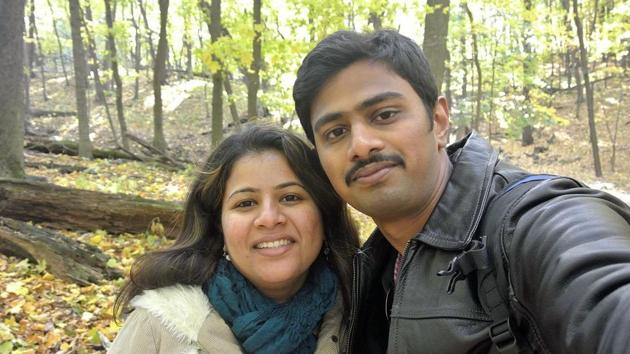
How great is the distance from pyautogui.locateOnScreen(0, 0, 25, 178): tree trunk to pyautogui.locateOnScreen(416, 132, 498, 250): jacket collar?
26.5 feet

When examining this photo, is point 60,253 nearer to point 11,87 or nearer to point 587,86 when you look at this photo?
point 11,87

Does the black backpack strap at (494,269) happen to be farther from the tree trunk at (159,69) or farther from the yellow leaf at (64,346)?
the tree trunk at (159,69)

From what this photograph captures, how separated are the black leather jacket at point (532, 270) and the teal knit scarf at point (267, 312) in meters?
0.71

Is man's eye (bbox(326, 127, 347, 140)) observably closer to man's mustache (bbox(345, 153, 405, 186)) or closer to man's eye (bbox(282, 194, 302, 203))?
man's mustache (bbox(345, 153, 405, 186))

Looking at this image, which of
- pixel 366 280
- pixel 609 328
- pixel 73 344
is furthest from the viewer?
pixel 73 344

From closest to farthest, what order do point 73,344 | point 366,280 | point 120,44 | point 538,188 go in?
1. point 538,188
2. point 366,280
3. point 73,344
4. point 120,44

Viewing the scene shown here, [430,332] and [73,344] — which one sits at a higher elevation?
[430,332]

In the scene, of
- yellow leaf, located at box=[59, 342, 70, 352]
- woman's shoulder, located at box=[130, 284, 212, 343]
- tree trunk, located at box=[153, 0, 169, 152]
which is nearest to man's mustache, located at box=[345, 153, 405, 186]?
woman's shoulder, located at box=[130, 284, 212, 343]

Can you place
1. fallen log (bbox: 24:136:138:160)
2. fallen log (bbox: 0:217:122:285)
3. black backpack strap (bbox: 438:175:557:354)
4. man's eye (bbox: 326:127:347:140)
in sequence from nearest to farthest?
black backpack strap (bbox: 438:175:557:354), man's eye (bbox: 326:127:347:140), fallen log (bbox: 0:217:122:285), fallen log (bbox: 24:136:138:160)

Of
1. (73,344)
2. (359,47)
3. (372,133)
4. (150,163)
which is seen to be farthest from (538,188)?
(150,163)

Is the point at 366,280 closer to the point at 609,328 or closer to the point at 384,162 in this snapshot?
the point at 384,162

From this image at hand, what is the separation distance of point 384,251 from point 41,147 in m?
15.9

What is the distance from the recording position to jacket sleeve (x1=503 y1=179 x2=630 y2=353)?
3.83 feet

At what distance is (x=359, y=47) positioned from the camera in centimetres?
212
